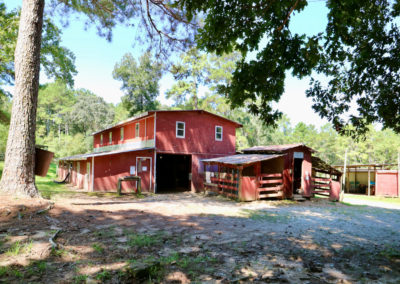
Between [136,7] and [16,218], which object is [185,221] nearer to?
[16,218]

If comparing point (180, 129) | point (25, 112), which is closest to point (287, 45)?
point (25, 112)

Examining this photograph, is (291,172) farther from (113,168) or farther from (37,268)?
(37,268)

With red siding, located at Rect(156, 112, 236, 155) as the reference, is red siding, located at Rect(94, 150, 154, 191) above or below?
below

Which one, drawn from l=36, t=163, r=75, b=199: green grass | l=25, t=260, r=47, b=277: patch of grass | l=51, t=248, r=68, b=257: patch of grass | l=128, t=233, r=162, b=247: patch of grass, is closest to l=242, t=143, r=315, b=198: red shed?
l=128, t=233, r=162, b=247: patch of grass

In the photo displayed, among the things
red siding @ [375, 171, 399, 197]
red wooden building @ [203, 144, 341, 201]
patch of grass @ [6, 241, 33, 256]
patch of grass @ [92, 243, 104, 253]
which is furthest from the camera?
red siding @ [375, 171, 399, 197]

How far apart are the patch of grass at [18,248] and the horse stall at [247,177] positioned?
11468mm

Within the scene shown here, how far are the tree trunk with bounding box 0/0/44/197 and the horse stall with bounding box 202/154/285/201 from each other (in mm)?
10172

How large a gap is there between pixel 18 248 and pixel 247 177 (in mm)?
12577

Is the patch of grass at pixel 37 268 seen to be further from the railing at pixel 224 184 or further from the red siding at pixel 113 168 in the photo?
the red siding at pixel 113 168

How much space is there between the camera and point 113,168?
20516 mm

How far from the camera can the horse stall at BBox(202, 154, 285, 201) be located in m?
15.3

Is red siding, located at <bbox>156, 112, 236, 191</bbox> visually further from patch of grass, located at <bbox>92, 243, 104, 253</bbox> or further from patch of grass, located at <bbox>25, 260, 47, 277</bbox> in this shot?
patch of grass, located at <bbox>25, 260, 47, 277</bbox>

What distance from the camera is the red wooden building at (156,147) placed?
1998 cm

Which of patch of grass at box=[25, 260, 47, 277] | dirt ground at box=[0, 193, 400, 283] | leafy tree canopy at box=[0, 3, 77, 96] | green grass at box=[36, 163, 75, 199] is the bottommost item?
green grass at box=[36, 163, 75, 199]
